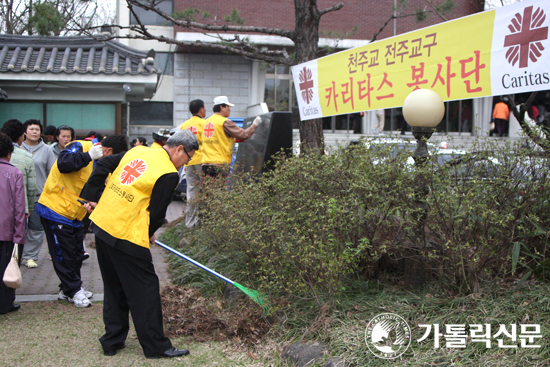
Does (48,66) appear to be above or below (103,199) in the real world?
above

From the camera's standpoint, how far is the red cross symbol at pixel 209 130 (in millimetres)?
7232

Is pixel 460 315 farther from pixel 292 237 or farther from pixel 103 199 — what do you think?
pixel 103 199

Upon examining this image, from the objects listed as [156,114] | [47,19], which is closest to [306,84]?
[47,19]

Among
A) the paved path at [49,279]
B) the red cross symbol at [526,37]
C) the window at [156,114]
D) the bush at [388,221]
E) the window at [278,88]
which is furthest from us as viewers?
the window at [156,114]

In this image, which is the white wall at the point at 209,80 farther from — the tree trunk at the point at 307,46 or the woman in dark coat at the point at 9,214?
the woman in dark coat at the point at 9,214

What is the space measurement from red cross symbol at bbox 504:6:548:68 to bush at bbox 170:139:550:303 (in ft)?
2.55

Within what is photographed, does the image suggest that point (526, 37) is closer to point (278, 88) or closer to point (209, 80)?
point (209, 80)

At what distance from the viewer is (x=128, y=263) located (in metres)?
3.65

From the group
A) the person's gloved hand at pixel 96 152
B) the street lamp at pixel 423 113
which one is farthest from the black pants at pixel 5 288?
the street lamp at pixel 423 113

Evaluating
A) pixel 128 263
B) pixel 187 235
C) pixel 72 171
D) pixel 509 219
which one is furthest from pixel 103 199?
pixel 187 235

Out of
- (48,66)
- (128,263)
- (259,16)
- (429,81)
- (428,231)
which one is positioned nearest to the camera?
(128,263)

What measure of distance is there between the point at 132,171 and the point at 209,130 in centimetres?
368

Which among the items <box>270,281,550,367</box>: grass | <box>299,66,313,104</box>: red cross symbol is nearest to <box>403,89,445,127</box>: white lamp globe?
<box>270,281,550,367</box>: grass

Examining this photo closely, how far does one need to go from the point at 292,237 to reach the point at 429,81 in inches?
84.6
